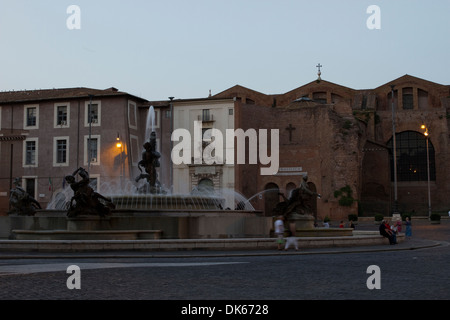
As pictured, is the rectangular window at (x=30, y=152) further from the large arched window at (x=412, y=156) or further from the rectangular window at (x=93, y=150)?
the large arched window at (x=412, y=156)

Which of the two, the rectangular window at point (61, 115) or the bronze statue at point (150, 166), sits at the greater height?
the rectangular window at point (61, 115)

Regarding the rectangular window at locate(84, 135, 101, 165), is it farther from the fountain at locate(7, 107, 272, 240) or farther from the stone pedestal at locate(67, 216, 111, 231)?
the stone pedestal at locate(67, 216, 111, 231)

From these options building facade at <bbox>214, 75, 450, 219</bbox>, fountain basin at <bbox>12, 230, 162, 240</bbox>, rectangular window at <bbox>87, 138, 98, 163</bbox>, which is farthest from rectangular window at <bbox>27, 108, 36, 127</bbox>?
fountain basin at <bbox>12, 230, 162, 240</bbox>

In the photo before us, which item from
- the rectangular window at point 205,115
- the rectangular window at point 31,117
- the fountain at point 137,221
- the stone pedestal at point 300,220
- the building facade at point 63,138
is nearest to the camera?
the fountain at point 137,221

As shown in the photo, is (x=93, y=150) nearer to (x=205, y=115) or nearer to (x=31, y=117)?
(x=31, y=117)

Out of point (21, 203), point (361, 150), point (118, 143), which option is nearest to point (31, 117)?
point (118, 143)

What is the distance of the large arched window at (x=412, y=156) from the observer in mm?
57406

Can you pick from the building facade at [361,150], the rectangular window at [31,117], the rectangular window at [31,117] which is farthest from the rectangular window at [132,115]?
the building facade at [361,150]

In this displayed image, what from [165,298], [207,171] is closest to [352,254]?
[165,298]

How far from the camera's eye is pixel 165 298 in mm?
7820

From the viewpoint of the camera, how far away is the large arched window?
57.4 m

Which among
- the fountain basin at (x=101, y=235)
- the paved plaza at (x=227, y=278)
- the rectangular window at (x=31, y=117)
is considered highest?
the rectangular window at (x=31, y=117)

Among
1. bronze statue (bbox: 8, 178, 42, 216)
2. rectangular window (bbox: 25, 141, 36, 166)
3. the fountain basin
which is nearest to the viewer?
the fountain basin
